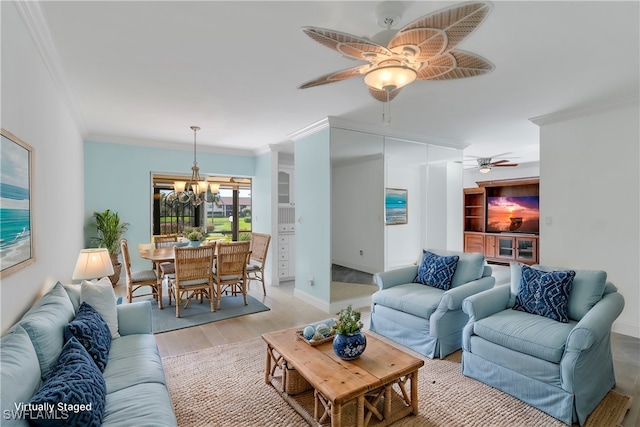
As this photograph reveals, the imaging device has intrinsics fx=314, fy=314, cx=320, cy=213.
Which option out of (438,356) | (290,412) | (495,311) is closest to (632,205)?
(495,311)

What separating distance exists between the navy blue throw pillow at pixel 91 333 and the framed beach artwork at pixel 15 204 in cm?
43

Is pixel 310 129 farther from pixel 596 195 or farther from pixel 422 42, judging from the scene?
A: pixel 596 195

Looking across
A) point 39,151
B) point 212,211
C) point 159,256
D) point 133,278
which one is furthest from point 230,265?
point 212,211

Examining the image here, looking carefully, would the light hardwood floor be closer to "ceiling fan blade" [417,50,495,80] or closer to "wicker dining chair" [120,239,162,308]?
"wicker dining chair" [120,239,162,308]

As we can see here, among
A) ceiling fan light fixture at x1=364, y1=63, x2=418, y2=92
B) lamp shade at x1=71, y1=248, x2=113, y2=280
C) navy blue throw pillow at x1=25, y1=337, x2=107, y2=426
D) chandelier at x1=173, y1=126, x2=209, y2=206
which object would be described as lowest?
navy blue throw pillow at x1=25, y1=337, x2=107, y2=426

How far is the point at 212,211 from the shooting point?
22.5 ft

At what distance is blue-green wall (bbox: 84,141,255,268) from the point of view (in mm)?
4922

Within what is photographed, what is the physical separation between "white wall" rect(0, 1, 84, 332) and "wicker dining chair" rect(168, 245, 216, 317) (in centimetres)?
109

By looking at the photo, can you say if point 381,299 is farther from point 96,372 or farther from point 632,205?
point 632,205

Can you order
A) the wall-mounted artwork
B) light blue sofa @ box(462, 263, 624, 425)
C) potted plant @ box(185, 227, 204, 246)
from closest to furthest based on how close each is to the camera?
light blue sofa @ box(462, 263, 624, 425), potted plant @ box(185, 227, 204, 246), the wall-mounted artwork

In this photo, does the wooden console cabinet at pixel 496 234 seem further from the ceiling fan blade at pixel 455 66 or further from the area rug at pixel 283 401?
the ceiling fan blade at pixel 455 66

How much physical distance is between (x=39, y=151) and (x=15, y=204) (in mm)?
774

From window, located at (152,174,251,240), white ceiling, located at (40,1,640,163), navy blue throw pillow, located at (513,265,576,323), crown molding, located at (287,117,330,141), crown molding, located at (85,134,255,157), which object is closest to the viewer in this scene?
white ceiling, located at (40,1,640,163)

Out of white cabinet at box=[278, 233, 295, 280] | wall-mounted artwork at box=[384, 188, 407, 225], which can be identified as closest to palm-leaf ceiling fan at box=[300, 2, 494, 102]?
wall-mounted artwork at box=[384, 188, 407, 225]
